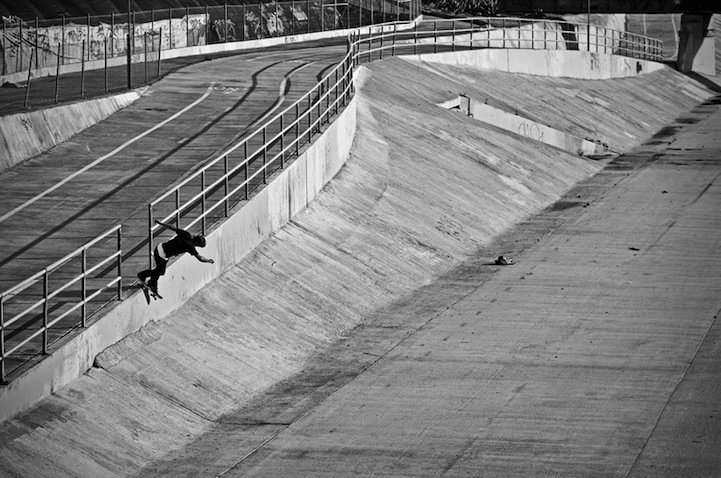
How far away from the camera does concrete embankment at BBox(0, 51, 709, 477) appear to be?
2075 centimetres

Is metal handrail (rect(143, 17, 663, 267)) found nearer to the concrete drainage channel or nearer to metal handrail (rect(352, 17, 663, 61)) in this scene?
metal handrail (rect(352, 17, 663, 61))

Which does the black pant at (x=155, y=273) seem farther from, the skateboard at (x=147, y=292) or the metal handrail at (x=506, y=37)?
the metal handrail at (x=506, y=37)

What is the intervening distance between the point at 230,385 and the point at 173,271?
238 centimetres

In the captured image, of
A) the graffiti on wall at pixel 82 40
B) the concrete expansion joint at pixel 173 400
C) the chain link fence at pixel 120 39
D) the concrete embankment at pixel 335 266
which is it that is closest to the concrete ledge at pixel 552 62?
the concrete embankment at pixel 335 266

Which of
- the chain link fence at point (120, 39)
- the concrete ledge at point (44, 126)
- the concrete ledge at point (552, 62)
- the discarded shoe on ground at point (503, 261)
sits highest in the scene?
the chain link fence at point (120, 39)

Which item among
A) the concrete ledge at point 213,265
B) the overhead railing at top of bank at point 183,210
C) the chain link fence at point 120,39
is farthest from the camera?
the chain link fence at point 120,39

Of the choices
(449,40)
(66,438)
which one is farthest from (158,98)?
(449,40)

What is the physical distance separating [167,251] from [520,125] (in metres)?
31.0

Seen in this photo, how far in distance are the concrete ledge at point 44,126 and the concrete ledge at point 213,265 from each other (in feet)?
20.8

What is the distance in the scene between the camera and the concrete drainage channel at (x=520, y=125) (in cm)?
5228

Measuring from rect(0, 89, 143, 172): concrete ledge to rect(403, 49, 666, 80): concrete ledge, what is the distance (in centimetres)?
2183

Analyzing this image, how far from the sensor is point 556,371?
26.3 metres

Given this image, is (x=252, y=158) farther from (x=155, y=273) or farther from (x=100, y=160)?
(x=155, y=273)

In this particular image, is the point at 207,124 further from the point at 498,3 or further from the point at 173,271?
the point at 498,3
